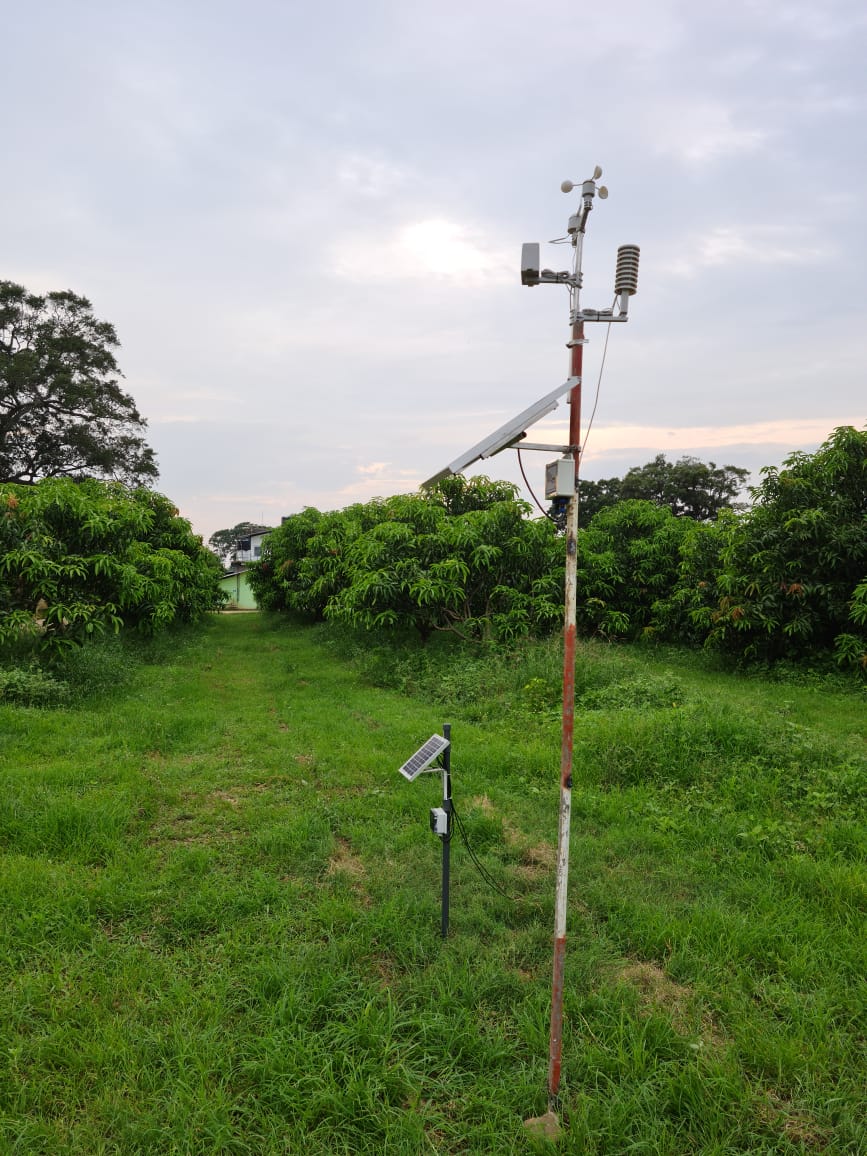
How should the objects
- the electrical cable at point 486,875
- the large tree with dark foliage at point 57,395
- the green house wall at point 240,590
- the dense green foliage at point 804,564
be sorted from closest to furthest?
the electrical cable at point 486,875 < the dense green foliage at point 804,564 < the large tree with dark foliage at point 57,395 < the green house wall at point 240,590

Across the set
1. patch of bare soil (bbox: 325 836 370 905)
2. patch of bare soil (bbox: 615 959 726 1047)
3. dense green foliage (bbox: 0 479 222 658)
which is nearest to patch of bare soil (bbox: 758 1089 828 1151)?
patch of bare soil (bbox: 615 959 726 1047)

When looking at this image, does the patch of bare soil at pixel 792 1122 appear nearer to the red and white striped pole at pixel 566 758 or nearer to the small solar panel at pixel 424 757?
the red and white striped pole at pixel 566 758

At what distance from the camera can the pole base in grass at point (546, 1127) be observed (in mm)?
2016

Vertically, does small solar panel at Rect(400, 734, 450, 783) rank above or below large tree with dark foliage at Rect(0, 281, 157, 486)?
below

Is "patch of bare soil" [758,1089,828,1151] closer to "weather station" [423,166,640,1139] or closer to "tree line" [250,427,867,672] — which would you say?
"weather station" [423,166,640,1139]

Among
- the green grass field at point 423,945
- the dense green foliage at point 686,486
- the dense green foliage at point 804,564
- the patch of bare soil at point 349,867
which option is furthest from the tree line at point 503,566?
the dense green foliage at point 686,486

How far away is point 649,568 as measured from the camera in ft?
39.4

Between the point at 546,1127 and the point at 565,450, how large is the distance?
227 cm

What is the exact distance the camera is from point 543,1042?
2381 millimetres

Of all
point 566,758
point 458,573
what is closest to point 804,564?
point 458,573

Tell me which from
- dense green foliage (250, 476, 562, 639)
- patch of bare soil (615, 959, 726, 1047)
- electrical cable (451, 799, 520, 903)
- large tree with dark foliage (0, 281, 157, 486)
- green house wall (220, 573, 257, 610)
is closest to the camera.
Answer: patch of bare soil (615, 959, 726, 1047)

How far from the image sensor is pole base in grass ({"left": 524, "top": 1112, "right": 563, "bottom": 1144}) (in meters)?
2.02

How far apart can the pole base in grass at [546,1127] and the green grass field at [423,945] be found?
0.11 ft

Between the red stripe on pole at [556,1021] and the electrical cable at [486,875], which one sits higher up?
the red stripe on pole at [556,1021]
